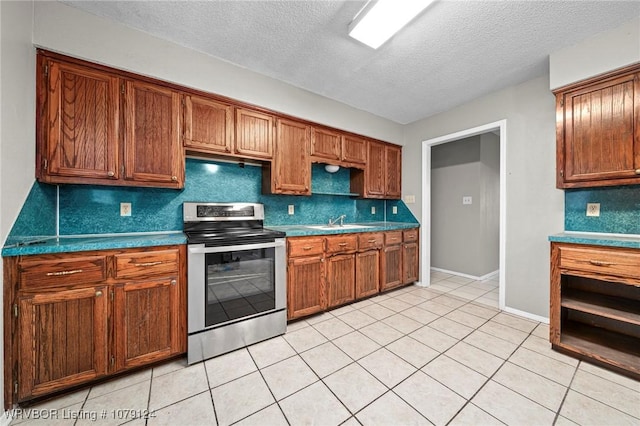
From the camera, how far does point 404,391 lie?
1551mm

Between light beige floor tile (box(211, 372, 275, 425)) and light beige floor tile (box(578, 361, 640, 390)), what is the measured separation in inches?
93.5

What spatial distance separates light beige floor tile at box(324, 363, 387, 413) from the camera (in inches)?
58.1

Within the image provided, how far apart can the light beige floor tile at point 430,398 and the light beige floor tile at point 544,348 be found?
3.67 ft

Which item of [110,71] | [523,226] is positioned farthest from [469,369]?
[110,71]

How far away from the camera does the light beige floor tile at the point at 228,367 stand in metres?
1.70

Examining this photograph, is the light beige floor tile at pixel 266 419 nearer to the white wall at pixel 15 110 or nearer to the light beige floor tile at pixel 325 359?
the light beige floor tile at pixel 325 359

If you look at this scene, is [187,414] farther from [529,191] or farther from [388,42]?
[529,191]

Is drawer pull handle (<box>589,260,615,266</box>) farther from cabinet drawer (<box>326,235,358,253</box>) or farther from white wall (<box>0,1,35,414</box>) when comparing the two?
white wall (<box>0,1,35,414</box>)

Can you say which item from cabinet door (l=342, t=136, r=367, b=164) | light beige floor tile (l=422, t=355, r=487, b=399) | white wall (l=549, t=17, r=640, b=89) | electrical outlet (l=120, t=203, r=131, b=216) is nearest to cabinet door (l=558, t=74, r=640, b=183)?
white wall (l=549, t=17, r=640, b=89)

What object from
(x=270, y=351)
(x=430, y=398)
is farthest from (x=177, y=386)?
(x=430, y=398)

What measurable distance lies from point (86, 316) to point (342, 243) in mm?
2261

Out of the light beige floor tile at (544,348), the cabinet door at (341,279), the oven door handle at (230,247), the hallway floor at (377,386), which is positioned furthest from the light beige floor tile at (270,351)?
the light beige floor tile at (544,348)

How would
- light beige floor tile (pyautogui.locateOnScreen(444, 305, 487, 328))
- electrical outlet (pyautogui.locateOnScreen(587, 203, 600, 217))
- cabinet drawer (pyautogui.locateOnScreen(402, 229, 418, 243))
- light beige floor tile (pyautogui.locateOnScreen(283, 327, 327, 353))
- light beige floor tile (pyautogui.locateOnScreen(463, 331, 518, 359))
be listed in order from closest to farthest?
light beige floor tile (pyautogui.locateOnScreen(463, 331, 518, 359)), light beige floor tile (pyautogui.locateOnScreen(283, 327, 327, 353)), electrical outlet (pyautogui.locateOnScreen(587, 203, 600, 217)), light beige floor tile (pyautogui.locateOnScreen(444, 305, 487, 328)), cabinet drawer (pyautogui.locateOnScreen(402, 229, 418, 243))

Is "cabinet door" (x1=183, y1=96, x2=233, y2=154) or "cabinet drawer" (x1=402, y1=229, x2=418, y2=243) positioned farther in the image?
"cabinet drawer" (x1=402, y1=229, x2=418, y2=243)
